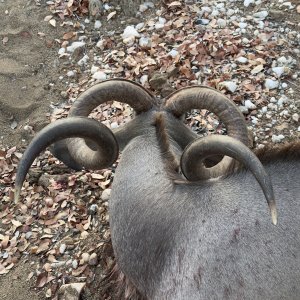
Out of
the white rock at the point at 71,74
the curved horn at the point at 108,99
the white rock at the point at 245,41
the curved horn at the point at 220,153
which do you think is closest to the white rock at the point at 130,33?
the white rock at the point at 71,74

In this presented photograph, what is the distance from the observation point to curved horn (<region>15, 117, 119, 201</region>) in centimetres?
354

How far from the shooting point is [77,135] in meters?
3.75

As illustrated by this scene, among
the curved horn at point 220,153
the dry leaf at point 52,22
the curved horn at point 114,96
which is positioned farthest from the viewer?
the dry leaf at point 52,22

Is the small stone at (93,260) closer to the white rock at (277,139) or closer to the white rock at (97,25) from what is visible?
the white rock at (277,139)

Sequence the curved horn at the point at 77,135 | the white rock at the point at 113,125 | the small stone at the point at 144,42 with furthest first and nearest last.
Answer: the small stone at the point at 144,42 → the white rock at the point at 113,125 → the curved horn at the point at 77,135

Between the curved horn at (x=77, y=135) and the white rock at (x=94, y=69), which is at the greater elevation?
the curved horn at (x=77, y=135)

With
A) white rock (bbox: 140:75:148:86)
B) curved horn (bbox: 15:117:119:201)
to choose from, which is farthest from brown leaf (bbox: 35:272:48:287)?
white rock (bbox: 140:75:148:86)

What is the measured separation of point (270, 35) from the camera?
6621mm

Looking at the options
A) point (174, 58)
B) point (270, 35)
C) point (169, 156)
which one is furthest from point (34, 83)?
point (169, 156)

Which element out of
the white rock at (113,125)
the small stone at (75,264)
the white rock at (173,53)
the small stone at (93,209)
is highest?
the white rock at (173,53)

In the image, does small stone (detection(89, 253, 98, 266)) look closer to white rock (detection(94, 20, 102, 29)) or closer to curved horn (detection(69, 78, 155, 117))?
curved horn (detection(69, 78, 155, 117))

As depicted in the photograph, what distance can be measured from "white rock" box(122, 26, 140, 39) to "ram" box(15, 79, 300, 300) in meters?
2.92

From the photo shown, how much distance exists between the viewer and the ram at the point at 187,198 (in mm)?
3662

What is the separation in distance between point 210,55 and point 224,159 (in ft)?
9.01
